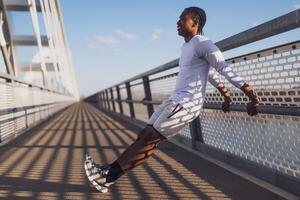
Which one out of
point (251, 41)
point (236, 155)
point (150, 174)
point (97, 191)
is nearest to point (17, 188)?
point (97, 191)

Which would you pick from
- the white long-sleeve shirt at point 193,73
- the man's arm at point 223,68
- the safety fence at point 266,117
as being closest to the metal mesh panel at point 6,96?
the safety fence at point 266,117

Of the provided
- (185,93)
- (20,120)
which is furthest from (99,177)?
(20,120)

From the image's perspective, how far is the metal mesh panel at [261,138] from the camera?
2.96 metres

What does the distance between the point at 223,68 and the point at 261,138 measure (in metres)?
0.92

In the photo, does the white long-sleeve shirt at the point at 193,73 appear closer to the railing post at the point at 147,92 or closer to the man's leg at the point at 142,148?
the man's leg at the point at 142,148

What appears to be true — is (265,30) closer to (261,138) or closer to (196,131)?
(261,138)

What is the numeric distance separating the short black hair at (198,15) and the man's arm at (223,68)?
8.1 inches

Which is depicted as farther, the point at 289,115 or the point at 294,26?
the point at 289,115

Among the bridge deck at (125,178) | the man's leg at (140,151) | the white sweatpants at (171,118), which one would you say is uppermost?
the white sweatpants at (171,118)

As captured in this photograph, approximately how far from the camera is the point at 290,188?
9.60 feet

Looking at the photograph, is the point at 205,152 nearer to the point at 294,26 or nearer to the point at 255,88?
the point at 255,88

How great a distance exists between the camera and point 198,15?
Result: 2.96 metres

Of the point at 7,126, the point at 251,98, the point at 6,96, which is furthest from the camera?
the point at 7,126

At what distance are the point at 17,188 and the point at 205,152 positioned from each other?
2099 mm
